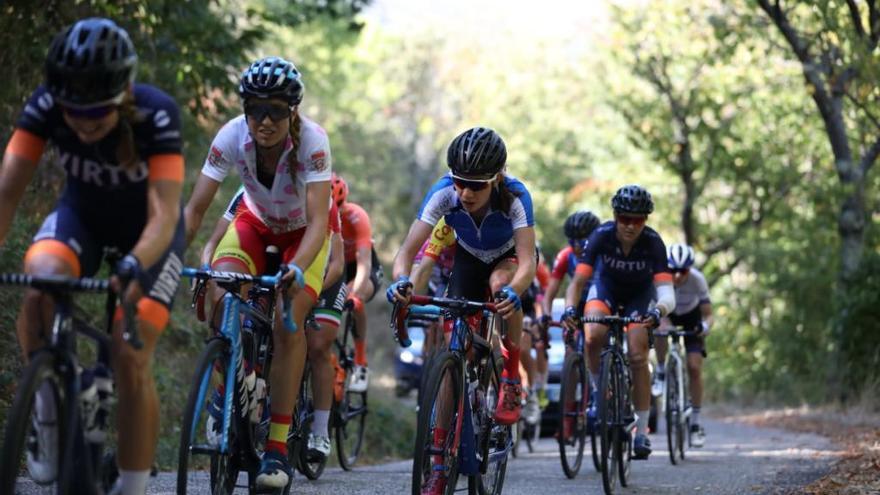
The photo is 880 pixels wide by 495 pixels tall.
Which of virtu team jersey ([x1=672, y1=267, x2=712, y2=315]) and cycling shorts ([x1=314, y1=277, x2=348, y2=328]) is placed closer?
cycling shorts ([x1=314, y1=277, x2=348, y2=328])

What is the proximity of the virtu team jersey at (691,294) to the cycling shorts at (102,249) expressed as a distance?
402 inches

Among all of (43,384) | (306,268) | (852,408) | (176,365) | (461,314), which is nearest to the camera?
(43,384)

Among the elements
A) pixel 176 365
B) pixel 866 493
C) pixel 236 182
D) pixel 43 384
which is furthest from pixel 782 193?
pixel 43 384

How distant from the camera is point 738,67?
3164 cm

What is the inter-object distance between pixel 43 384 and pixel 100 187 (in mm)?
917

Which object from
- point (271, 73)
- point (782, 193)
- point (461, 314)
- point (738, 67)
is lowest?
point (461, 314)

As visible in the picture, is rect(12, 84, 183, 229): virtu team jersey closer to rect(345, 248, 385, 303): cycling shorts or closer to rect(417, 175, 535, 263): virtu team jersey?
rect(417, 175, 535, 263): virtu team jersey

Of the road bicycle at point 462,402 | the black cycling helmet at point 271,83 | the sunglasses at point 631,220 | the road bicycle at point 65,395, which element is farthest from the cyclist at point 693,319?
the road bicycle at point 65,395

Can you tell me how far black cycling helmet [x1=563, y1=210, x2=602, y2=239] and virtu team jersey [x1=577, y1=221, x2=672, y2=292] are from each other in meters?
2.74

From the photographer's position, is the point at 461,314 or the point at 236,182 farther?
the point at 236,182

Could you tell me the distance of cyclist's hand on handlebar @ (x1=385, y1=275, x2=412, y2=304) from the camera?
784 cm

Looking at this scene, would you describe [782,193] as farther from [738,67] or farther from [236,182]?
[236,182]

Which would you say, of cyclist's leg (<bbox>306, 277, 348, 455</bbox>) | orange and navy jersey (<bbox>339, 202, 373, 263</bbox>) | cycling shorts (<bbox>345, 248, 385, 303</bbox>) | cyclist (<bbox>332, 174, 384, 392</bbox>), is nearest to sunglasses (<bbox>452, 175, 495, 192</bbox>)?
cyclist's leg (<bbox>306, 277, 348, 455</bbox>)

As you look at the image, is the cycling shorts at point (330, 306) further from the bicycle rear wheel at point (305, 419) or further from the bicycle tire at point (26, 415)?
the bicycle tire at point (26, 415)
